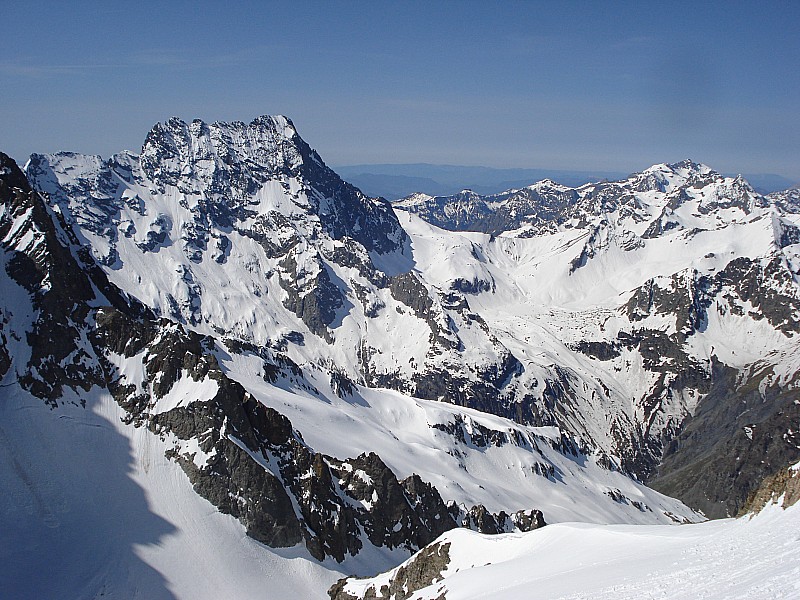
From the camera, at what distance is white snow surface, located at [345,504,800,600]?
4050cm

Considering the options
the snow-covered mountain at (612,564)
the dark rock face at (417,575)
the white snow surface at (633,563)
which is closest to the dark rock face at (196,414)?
the snow-covered mountain at (612,564)

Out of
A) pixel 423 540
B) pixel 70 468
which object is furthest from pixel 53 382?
pixel 423 540

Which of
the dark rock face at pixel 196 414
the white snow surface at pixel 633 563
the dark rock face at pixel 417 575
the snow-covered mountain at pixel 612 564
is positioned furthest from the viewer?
the dark rock face at pixel 196 414

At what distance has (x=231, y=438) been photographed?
109312mm

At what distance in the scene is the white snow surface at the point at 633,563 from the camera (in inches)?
1594

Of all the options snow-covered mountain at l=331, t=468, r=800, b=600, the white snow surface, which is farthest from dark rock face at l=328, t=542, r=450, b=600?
the white snow surface

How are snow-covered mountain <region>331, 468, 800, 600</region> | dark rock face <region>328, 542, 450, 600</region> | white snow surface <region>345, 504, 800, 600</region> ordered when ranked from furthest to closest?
1. dark rock face <region>328, 542, 450, 600</region>
2. snow-covered mountain <region>331, 468, 800, 600</region>
3. white snow surface <region>345, 504, 800, 600</region>

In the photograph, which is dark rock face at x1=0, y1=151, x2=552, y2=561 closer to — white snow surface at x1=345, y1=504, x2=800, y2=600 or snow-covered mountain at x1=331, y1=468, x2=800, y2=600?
snow-covered mountain at x1=331, y1=468, x2=800, y2=600

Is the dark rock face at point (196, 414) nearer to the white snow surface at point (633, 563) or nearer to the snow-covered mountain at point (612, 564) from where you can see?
the snow-covered mountain at point (612, 564)

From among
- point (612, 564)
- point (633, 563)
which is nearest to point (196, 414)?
point (612, 564)

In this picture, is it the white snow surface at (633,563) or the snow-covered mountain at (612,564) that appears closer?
the white snow surface at (633,563)

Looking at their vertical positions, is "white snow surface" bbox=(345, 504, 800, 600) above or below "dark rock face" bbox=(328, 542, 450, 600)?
above

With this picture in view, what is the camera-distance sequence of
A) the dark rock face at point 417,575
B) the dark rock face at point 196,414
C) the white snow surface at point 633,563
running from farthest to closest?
the dark rock face at point 196,414, the dark rock face at point 417,575, the white snow surface at point 633,563

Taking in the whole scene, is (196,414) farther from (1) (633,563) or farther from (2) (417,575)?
(1) (633,563)
